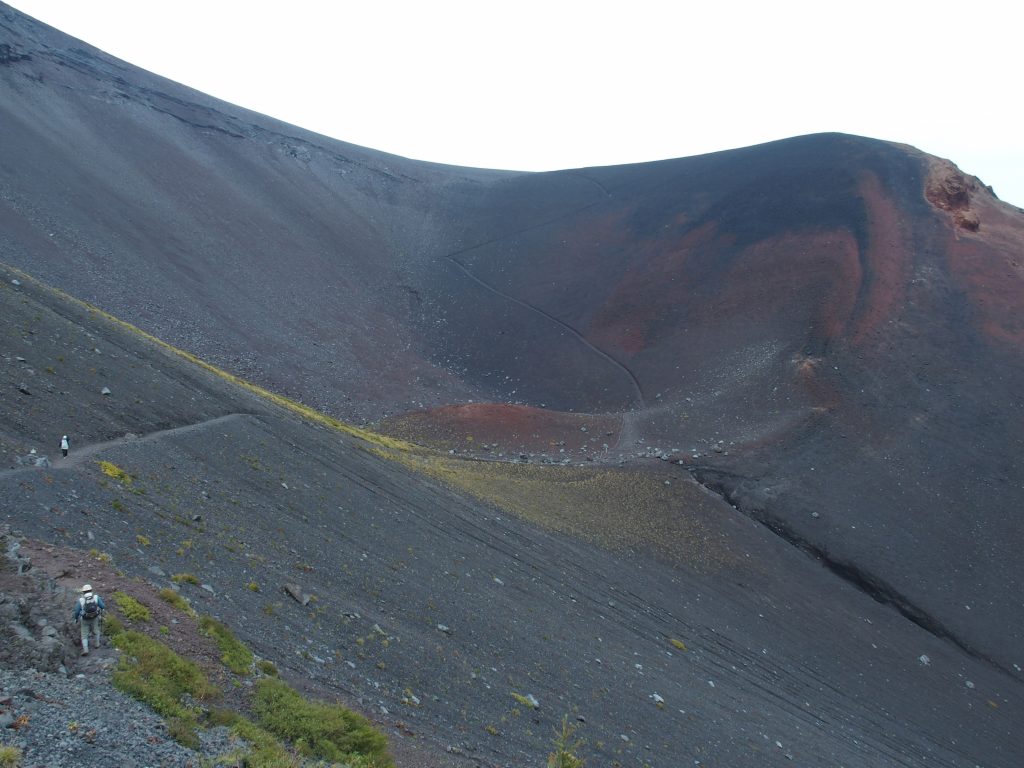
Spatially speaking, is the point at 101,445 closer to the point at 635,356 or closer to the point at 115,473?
the point at 115,473

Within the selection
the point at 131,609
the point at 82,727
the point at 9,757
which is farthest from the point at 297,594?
the point at 9,757

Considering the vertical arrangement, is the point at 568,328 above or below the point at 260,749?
above

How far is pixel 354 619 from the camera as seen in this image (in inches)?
515

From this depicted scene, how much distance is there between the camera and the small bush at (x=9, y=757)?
19.7 ft

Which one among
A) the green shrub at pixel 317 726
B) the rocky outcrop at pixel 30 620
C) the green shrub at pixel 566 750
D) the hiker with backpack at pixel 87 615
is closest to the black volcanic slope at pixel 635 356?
the green shrub at pixel 566 750

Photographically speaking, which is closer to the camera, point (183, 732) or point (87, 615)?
point (183, 732)

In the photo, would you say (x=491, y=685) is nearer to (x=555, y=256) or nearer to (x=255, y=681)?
(x=255, y=681)

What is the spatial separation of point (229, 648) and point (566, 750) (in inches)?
204

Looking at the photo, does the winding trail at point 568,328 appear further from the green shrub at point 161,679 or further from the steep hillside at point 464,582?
the green shrub at point 161,679

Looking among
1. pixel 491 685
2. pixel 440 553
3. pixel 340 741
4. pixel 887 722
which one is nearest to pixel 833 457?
pixel 887 722

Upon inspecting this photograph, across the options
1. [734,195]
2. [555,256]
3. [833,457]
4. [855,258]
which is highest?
[734,195]

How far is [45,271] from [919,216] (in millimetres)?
41255

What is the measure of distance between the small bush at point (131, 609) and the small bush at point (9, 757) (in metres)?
2.92

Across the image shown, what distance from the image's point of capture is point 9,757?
6.07 meters
